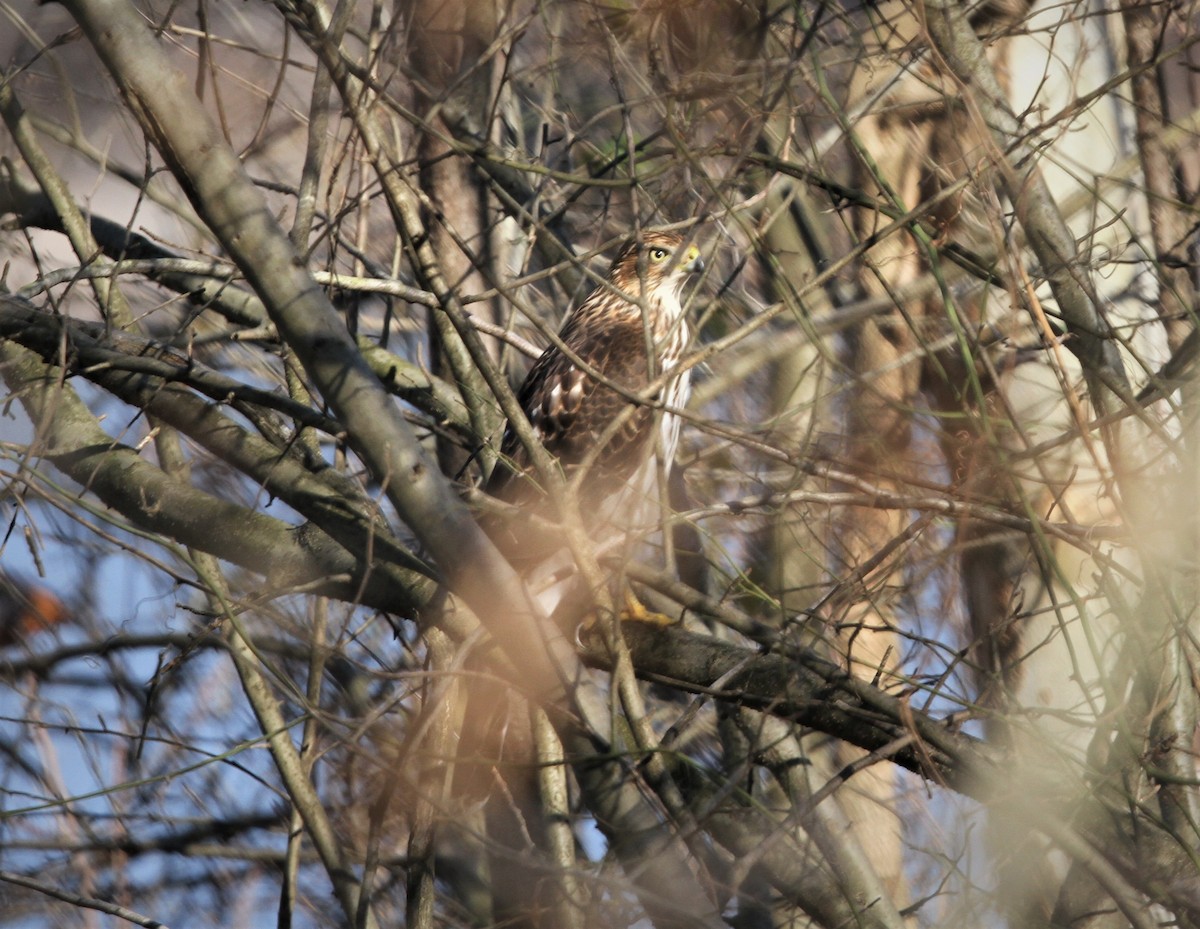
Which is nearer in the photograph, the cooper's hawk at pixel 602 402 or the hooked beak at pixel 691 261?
the cooper's hawk at pixel 602 402

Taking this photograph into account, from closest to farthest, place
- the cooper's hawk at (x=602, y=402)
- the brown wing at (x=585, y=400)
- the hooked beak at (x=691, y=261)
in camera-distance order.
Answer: the cooper's hawk at (x=602, y=402) < the brown wing at (x=585, y=400) < the hooked beak at (x=691, y=261)

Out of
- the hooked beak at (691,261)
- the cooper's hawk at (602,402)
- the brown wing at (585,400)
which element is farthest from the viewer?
the hooked beak at (691,261)

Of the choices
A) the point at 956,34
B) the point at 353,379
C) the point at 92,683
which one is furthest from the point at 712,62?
the point at 92,683

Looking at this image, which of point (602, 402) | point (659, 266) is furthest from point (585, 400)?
point (659, 266)

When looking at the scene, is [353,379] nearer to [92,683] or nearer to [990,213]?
[990,213]

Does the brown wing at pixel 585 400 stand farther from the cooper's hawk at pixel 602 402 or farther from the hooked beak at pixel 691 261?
the hooked beak at pixel 691 261

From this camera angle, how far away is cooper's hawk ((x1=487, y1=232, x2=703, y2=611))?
3846 mm

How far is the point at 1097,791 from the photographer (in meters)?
2.66

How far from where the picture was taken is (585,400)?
4535 mm

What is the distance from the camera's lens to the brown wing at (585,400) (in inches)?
168

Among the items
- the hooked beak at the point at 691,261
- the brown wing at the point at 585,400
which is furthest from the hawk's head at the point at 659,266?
the brown wing at the point at 585,400

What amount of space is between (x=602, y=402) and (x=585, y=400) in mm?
59

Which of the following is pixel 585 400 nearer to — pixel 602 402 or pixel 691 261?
pixel 602 402

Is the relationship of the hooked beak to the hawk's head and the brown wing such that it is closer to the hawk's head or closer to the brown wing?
the hawk's head
